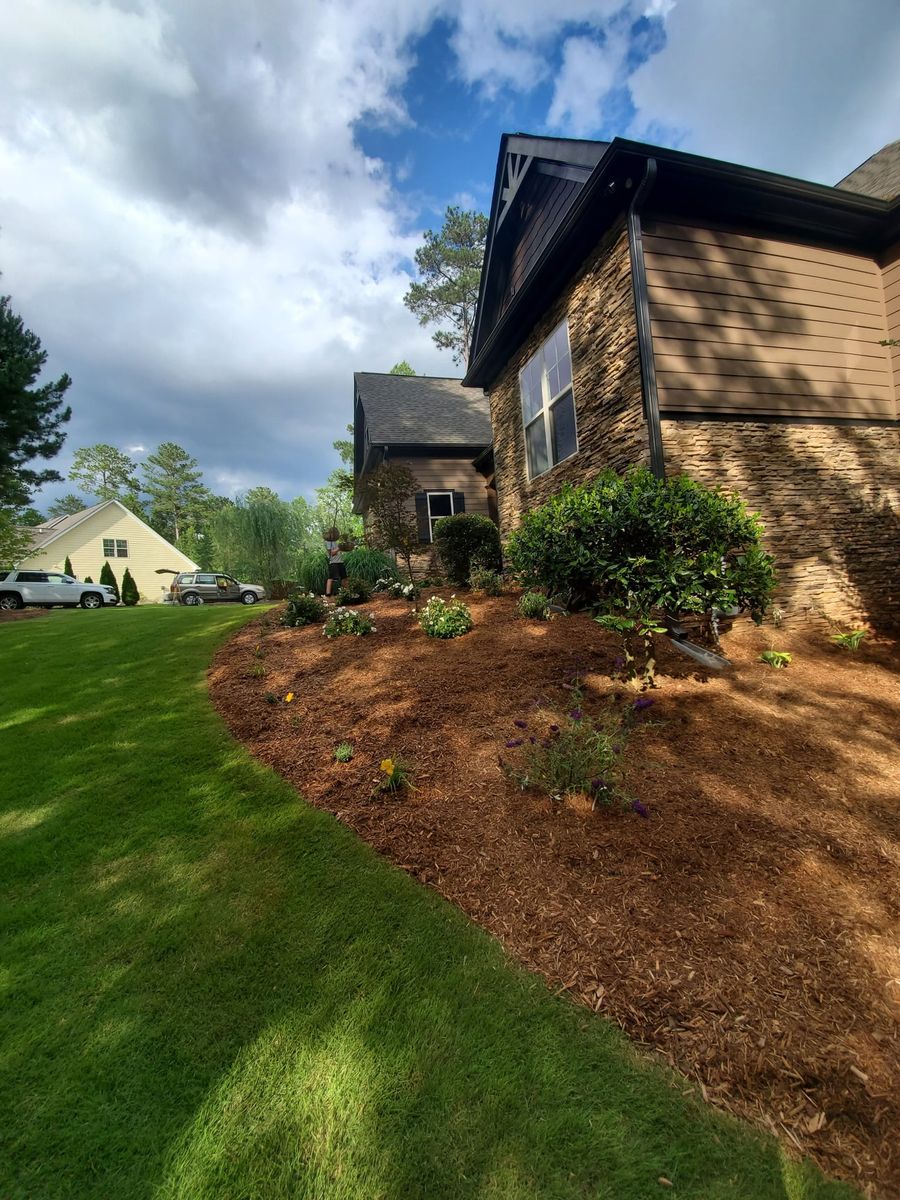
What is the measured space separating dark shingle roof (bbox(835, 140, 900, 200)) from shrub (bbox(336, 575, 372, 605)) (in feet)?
29.0

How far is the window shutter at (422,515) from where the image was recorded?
12773mm

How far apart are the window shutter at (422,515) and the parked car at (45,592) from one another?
14.2m

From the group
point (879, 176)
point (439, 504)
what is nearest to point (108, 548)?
point (439, 504)

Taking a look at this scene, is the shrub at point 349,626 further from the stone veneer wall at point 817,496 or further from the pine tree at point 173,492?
the pine tree at point 173,492

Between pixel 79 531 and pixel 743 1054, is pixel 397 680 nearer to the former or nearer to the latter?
pixel 743 1054

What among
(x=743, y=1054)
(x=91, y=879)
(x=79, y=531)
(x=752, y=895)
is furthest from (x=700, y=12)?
(x=79, y=531)

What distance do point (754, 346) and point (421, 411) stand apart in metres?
10.8

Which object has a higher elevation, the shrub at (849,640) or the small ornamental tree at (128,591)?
the small ornamental tree at (128,591)

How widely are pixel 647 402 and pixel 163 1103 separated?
6021mm

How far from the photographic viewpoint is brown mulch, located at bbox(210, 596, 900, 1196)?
1.35 m

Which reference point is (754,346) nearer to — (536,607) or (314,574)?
(536,607)

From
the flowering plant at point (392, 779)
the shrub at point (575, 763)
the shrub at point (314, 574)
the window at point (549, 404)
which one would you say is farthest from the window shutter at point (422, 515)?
the flowering plant at point (392, 779)

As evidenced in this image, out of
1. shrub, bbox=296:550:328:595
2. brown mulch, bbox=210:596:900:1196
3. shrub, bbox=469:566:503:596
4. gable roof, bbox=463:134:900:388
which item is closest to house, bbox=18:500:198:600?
shrub, bbox=296:550:328:595

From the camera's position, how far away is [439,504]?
13.1 m
